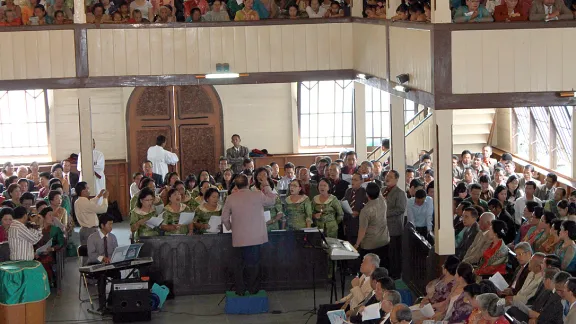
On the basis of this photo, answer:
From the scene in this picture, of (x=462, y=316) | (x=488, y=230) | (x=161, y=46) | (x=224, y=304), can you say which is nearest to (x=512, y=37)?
(x=488, y=230)

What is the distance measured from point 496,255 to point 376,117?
12.4 m

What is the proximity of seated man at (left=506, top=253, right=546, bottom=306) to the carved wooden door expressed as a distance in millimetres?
12930

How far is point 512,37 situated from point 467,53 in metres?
0.65

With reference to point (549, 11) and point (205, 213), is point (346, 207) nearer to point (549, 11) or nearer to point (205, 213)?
point (205, 213)

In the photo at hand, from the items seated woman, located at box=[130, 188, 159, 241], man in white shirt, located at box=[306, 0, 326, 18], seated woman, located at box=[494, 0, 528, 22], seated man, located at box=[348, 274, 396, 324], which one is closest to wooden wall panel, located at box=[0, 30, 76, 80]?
seated woman, located at box=[130, 188, 159, 241]

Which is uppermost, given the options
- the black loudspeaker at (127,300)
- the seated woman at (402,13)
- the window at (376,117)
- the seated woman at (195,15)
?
the seated woman at (195,15)

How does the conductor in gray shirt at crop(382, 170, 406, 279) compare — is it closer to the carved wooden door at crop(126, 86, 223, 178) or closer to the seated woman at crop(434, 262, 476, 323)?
the seated woman at crop(434, 262, 476, 323)

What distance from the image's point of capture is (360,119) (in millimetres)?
19750

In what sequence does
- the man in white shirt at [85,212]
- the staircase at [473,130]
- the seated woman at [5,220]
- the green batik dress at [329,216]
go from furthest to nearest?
the staircase at [473,130]
the man in white shirt at [85,212]
the green batik dress at [329,216]
the seated woman at [5,220]

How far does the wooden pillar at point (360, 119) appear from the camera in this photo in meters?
19.6

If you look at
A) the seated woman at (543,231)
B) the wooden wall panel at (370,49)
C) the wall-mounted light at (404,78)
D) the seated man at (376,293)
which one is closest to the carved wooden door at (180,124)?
the wooden wall panel at (370,49)

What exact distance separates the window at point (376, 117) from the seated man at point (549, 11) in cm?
1002

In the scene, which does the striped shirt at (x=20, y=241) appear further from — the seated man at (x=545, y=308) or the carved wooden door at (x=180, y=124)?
the carved wooden door at (x=180, y=124)

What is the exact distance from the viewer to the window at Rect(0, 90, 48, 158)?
23.6m
